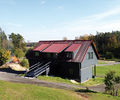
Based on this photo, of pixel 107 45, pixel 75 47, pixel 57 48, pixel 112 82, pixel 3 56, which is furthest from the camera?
pixel 107 45

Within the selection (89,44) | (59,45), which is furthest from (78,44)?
(59,45)

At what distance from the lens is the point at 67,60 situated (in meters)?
30.2

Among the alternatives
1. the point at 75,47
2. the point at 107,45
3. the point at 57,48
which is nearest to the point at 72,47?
the point at 75,47

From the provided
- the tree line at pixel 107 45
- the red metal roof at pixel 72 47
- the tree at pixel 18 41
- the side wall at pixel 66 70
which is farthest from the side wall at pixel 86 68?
the tree at pixel 18 41

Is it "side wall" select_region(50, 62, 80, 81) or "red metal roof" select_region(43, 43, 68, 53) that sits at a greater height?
"red metal roof" select_region(43, 43, 68, 53)

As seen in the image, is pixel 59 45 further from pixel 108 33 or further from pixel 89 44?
pixel 108 33

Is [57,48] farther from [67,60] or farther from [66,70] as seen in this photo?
[66,70]

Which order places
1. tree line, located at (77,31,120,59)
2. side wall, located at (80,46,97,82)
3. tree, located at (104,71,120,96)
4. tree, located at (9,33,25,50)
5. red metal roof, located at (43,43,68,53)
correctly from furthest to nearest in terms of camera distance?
tree, located at (9,33,25,50) < tree line, located at (77,31,120,59) < red metal roof, located at (43,43,68,53) < side wall, located at (80,46,97,82) < tree, located at (104,71,120,96)

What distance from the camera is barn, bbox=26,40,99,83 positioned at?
29578 mm

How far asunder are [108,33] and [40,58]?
92.6 m

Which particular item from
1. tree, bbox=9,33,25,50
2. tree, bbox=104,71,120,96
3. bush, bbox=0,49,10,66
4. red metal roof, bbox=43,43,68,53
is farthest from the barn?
tree, bbox=9,33,25,50

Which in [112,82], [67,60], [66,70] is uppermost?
[67,60]

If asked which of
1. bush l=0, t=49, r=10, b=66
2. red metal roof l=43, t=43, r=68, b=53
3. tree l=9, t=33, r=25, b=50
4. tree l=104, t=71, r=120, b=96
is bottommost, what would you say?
tree l=104, t=71, r=120, b=96

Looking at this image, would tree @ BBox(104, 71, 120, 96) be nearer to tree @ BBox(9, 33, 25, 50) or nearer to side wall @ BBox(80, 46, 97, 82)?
side wall @ BBox(80, 46, 97, 82)
